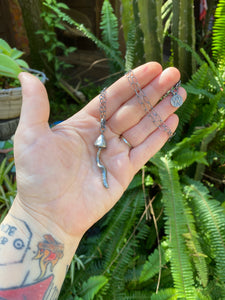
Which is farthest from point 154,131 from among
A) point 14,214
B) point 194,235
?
point 14,214

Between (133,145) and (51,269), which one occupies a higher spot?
(133,145)

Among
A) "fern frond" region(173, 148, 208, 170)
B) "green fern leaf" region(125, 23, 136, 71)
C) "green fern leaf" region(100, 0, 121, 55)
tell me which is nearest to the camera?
"fern frond" region(173, 148, 208, 170)

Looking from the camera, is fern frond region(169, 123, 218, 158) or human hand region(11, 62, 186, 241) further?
fern frond region(169, 123, 218, 158)

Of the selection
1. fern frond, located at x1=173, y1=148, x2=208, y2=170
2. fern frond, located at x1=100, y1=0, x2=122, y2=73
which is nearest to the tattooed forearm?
fern frond, located at x1=173, y1=148, x2=208, y2=170

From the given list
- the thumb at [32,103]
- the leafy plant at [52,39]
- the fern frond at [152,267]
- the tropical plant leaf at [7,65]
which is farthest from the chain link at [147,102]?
the leafy plant at [52,39]

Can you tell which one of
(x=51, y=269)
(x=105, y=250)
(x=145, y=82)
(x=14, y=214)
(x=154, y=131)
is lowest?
(x=105, y=250)

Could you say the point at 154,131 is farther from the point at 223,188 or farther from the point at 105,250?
the point at 223,188

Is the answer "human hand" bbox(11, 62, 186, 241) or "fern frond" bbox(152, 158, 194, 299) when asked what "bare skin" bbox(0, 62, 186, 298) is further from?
"fern frond" bbox(152, 158, 194, 299)
